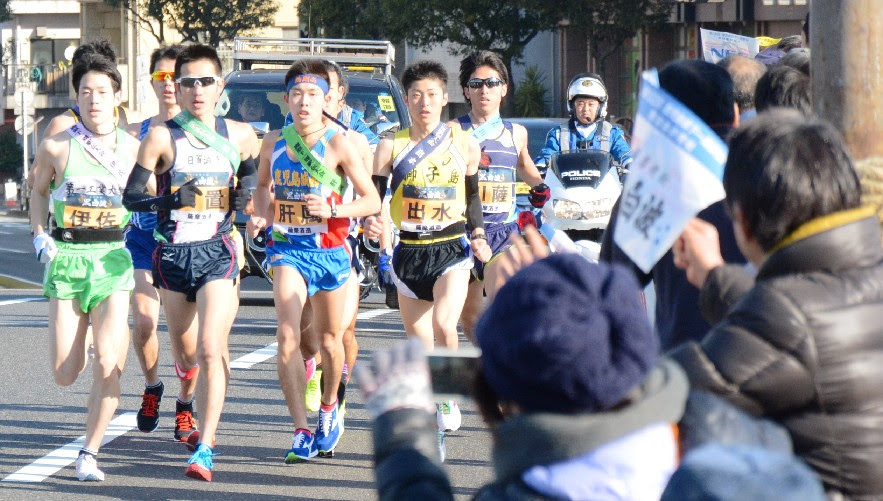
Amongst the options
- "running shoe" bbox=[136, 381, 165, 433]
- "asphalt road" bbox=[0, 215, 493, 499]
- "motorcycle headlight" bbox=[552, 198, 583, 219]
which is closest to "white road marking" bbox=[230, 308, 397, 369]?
"asphalt road" bbox=[0, 215, 493, 499]

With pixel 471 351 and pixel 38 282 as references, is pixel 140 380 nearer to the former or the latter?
pixel 471 351

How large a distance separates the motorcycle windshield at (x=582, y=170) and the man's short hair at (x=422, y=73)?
2248mm

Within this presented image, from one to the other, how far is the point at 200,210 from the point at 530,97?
119ft

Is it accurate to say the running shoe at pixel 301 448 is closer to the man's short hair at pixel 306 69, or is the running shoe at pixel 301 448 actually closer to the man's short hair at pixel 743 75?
the man's short hair at pixel 306 69

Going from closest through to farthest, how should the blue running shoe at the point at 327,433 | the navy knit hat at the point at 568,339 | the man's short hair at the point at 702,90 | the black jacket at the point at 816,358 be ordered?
the navy knit hat at the point at 568,339
the black jacket at the point at 816,358
the man's short hair at the point at 702,90
the blue running shoe at the point at 327,433

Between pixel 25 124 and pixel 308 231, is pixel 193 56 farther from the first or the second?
pixel 25 124

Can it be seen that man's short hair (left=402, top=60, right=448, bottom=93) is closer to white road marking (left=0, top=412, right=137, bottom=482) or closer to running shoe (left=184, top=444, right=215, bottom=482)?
running shoe (left=184, top=444, right=215, bottom=482)

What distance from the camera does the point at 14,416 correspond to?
9484 mm

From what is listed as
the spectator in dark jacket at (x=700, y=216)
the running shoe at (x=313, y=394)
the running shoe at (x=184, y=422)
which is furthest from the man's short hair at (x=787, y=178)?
the running shoe at (x=313, y=394)

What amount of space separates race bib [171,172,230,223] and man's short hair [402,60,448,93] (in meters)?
1.33

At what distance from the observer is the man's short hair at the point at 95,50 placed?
28.3 feet

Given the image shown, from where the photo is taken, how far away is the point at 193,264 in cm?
765

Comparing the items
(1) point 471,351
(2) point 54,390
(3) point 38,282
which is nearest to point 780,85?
(1) point 471,351

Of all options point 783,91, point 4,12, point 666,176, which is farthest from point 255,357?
point 4,12
